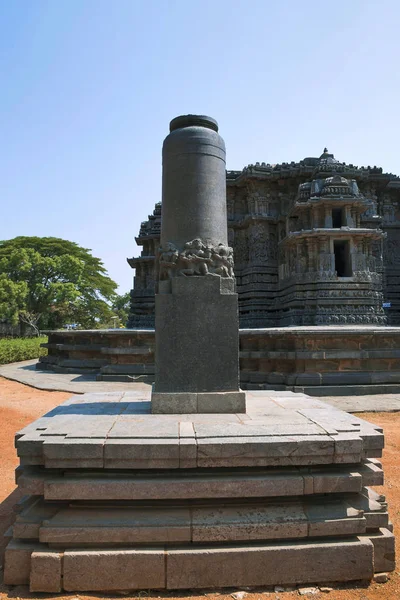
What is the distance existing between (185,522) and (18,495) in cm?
242

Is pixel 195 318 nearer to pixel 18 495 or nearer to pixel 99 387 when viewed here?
pixel 18 495

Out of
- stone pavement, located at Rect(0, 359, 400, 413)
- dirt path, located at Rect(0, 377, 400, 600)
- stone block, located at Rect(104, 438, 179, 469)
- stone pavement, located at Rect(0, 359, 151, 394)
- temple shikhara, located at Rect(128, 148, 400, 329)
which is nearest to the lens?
dirt path, located at Rect(0, 377, 400, 600)

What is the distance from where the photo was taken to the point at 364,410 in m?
8.15

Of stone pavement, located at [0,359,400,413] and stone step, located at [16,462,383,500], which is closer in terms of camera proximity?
stone step, located at [16,462,383,500]

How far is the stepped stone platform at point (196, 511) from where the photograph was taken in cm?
295

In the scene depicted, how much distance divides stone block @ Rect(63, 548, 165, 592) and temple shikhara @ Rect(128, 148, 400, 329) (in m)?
14.9

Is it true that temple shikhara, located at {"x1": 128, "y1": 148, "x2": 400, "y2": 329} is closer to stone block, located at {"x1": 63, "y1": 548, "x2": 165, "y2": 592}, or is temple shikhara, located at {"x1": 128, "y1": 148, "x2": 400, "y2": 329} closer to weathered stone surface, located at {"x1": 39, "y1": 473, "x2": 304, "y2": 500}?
weathered stone surface, located at {"x1": 39, "y1": 473, "x2": 304, "y2": 500}

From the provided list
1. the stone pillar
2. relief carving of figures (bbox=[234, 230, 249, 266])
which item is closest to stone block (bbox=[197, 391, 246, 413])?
the stone pillar

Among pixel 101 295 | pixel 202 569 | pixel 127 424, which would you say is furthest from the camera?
pixel 101 295

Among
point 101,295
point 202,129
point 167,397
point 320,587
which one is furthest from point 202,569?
point 101,295

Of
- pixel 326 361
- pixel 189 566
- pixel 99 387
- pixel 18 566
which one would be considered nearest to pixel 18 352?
pixel 99 387

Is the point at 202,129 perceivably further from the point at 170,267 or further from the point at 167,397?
the point at 167,397

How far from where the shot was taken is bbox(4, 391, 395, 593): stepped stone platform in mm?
2951

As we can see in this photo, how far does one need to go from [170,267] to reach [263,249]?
17346 mm
